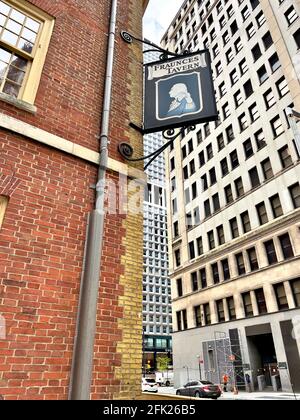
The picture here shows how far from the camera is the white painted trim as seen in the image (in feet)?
14.9

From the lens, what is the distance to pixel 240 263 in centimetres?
2961

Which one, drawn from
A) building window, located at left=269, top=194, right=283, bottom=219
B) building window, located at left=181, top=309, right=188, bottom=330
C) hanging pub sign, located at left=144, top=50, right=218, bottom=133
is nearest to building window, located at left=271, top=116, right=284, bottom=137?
building window, located at left=269, top=194, right=283, bottom=219

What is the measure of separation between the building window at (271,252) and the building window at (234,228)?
3.65m

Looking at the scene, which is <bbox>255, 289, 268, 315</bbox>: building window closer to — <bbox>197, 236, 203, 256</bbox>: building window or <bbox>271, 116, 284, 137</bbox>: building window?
<bbox>197, 236, 203, 256</bbox>: building window

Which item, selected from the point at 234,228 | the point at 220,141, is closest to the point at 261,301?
the point at 234,228

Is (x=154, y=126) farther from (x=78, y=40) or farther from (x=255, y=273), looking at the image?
(x=255, y=273)

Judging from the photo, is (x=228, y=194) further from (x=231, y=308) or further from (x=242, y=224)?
(x=231, y=308)

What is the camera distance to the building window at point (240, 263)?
95.5ft

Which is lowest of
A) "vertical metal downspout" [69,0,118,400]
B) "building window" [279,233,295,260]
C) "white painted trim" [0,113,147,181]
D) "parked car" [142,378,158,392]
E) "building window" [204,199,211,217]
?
"parked car" [142,378,158,392]

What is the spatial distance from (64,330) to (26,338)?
1.52ft

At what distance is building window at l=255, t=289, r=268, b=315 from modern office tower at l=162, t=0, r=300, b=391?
0.28 ft

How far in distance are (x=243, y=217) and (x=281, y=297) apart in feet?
27.8

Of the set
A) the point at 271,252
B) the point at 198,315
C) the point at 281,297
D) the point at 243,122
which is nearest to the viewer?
the point at 281,297

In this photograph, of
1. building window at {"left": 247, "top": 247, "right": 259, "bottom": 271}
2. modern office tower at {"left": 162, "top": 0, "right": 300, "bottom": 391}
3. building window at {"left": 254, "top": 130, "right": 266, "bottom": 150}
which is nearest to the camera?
modern office tower at {"left": 162, "top": 0, "right": 300, "bottom": 391}
